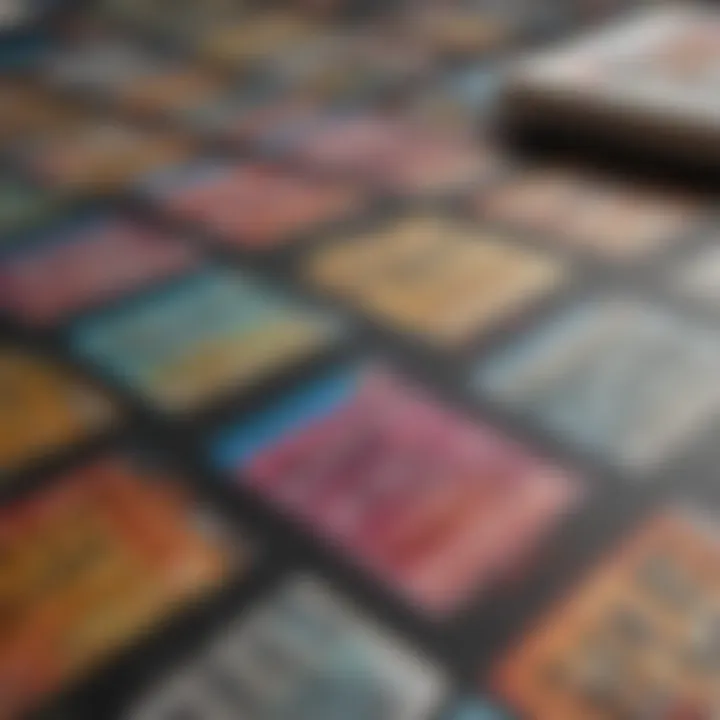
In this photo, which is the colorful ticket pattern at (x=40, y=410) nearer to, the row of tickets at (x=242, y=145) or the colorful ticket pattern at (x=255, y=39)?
the row of tickets at (x=242, y=145)

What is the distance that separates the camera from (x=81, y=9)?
61.8 inches

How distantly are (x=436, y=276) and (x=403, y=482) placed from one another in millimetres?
266

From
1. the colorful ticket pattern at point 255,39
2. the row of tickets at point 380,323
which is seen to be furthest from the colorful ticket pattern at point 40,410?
the colorful ticket pattern at point 255,39

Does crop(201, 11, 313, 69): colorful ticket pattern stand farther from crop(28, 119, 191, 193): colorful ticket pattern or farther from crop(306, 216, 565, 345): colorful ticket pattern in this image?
crop(306, 216, 565, 345): colorful ticket pattern

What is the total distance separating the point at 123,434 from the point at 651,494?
313mm

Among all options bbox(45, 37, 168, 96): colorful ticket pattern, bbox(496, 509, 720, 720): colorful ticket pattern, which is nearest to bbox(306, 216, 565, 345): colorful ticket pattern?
bbox(496, 509, 720, 720): colorful ticket pattern

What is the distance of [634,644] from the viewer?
20.6 inches

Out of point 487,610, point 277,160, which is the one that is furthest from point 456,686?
point 277,160

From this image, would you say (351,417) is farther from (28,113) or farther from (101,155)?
(28,113)

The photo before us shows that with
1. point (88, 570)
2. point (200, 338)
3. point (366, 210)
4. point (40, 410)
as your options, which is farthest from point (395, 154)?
point (88, 570)

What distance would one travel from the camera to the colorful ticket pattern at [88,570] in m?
0.52

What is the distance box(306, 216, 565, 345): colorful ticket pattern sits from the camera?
0.80 meters

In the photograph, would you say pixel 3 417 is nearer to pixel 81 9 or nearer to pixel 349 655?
pixel 349 655

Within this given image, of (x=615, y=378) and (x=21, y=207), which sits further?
(x=21, y=207)
